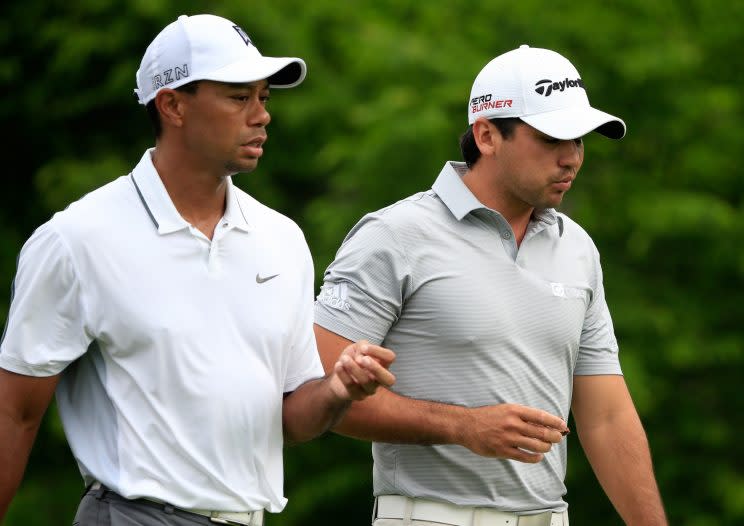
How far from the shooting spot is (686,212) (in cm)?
1359

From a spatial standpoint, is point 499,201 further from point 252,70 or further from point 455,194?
point 252,70

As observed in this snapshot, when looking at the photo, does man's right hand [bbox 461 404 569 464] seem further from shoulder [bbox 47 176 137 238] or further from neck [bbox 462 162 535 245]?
shoulder [bbox 47 176 137 238]

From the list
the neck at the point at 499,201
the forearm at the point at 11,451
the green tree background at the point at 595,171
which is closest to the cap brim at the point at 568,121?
the neck at the point at 499,201

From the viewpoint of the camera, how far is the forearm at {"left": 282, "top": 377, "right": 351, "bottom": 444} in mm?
4199

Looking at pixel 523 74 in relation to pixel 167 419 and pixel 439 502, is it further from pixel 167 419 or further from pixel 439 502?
pixel 167 419

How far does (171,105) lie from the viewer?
4289 mm

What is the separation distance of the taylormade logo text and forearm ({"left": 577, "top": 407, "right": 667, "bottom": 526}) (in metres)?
1.07

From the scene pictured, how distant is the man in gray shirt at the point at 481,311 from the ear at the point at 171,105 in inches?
32.0

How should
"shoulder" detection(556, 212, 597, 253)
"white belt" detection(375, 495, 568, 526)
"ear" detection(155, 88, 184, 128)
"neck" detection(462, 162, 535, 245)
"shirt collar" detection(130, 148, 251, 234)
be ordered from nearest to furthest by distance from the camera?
"shirt collar" detection(130, 148, 251, 234)
"ear" detection(155, 88, 184, 128)
"white belt" detection(375, 495, 568, 526)
"neck" detection(462, 162, 535, 245)
"shoulder" detection(556, 212, 597, 253)

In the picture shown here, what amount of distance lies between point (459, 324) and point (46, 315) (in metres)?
1.33

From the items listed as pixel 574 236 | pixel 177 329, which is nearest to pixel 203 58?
pixel 177 329

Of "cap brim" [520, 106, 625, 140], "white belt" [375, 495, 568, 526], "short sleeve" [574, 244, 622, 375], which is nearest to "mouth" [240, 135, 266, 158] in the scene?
"cap brim" [520, 106, 625, 140]

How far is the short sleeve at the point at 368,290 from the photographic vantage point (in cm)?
477

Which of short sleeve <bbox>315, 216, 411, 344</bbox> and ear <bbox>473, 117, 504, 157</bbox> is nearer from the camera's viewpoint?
short sleeve <bbox>315, 216, 411, 344</bbox>
